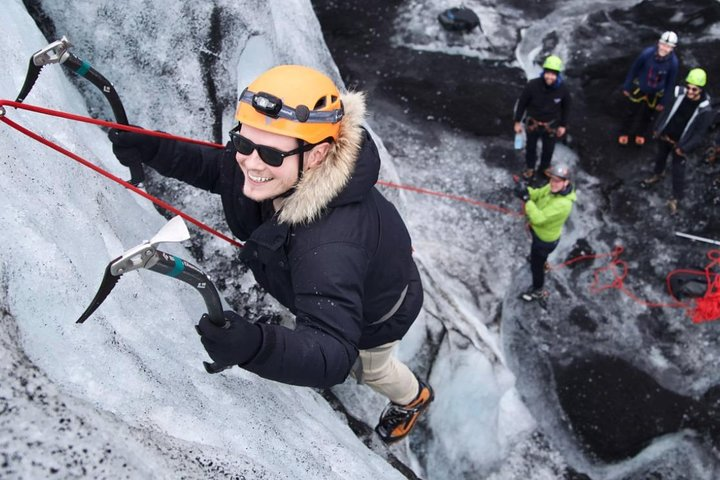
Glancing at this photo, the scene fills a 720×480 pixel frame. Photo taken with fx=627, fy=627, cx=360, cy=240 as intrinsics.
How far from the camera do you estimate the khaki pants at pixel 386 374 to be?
336cm

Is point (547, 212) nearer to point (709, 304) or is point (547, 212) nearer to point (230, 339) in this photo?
point (709, 304)

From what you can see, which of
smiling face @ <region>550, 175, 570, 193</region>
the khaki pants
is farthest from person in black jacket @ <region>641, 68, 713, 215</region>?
the khaki pants

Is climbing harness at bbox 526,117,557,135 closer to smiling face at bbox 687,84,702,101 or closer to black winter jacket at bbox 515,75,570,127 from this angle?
black winter jacket at bbox 515,75,570,127

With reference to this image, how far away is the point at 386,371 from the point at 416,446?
1603 millimetres

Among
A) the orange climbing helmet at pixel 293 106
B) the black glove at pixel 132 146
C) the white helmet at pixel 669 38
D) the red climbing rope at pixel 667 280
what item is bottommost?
the red climbing rope at pixel 667 280

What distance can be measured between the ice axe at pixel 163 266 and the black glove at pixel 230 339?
25mm

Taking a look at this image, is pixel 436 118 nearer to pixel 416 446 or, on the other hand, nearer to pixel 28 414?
pixel 416 446

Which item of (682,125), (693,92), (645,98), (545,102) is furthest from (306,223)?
(645,98)

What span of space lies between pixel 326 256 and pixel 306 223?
0.18 metres

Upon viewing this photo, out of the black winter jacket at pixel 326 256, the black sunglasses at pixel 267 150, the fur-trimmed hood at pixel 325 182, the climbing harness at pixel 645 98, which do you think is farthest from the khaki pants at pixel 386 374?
the climbing harness at pixel 645 98

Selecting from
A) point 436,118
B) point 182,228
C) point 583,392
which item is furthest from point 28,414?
point 436,118

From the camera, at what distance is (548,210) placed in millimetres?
5559

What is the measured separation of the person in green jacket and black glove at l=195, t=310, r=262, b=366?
12.9ft

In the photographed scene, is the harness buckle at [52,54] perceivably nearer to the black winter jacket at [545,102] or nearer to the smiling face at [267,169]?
the smiling face at [267,169]
